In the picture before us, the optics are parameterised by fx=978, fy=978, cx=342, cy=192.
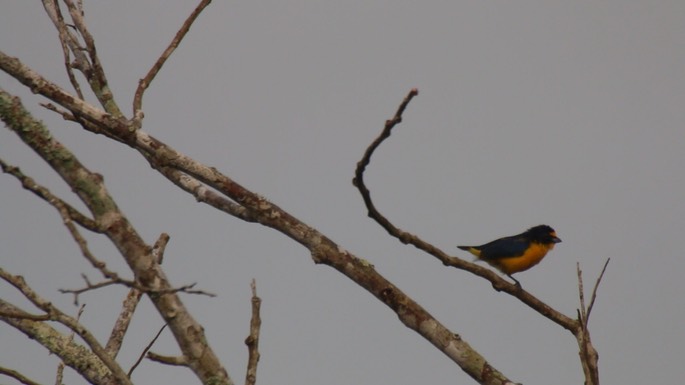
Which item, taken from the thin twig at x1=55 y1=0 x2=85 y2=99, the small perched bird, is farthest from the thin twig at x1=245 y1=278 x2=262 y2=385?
the small perched bird

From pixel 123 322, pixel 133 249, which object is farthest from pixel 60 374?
pixel 133 249

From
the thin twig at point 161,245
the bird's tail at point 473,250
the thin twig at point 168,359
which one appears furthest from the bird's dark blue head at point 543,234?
the thin twig at point 168,359

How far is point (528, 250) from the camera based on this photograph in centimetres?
1090

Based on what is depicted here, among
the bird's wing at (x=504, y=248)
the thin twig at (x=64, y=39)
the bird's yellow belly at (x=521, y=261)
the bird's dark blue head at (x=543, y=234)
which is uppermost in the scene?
the bird's dark blue head at (x=543, y=234)

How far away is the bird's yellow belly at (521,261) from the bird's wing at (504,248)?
4 centimetres

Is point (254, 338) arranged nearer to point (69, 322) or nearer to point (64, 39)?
Result: point (69, 322)

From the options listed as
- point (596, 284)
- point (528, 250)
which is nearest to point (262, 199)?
point (596, 284)

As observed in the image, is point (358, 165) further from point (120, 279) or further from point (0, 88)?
point (0, 88)

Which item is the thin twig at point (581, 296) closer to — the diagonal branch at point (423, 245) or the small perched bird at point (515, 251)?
the diagonal branch at point (423, 245)

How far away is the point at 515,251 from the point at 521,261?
5.3 inches

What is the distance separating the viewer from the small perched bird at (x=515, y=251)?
35.3ft

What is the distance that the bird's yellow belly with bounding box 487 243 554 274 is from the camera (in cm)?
1075

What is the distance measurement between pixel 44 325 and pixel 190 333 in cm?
125

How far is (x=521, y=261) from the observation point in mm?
10750
